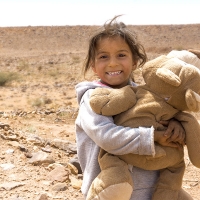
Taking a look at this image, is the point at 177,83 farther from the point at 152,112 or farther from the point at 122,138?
the point at 122,138

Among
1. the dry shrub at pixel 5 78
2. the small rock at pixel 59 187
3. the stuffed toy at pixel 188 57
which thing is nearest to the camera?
the stuffed toy at pixel 188 57

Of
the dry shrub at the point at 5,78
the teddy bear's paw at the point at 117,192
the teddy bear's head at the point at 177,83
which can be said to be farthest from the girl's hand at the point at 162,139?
the dry shrub at the point at 5,78

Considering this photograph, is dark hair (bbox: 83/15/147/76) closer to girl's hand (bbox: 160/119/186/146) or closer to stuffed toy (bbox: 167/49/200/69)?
stuffed toy (bbox: 167/49/200/69)

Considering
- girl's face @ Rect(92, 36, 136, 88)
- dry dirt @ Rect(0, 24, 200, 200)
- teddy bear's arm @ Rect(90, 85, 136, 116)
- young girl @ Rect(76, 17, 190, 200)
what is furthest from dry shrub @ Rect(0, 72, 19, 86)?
teddy bear's arm @ Rect(90, 85, 136, 116)

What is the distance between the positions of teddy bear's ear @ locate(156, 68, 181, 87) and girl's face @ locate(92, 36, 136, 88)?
289 millimetres

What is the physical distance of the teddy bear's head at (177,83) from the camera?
198 cm

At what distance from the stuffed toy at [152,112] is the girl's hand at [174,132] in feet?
0.07

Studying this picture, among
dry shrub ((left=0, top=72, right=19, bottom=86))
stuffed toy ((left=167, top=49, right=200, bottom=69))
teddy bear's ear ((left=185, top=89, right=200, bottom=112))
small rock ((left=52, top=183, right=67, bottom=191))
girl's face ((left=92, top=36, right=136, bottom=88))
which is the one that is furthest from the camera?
dry shrub ((left=0, top=72, right=19, bottom=86))

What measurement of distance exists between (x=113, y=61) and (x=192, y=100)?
505 millimetres

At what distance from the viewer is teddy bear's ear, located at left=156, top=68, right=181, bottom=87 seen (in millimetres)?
1972

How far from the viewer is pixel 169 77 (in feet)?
6.51

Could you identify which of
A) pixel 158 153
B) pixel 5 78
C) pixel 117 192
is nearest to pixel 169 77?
pixel 158 153

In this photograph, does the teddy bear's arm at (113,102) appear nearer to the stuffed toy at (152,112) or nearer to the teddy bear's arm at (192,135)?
the stuffed toy at (152,112)

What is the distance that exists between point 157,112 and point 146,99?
0.08 metres
